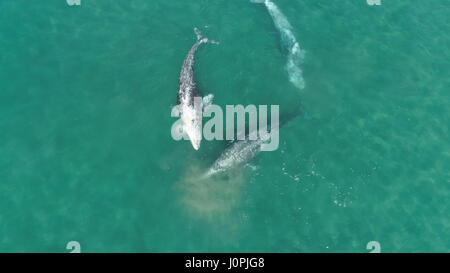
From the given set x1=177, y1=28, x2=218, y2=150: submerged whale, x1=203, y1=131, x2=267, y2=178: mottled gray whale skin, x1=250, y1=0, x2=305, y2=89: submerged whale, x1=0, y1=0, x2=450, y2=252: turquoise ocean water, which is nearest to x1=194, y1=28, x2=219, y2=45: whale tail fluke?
x1=0, y1=0, x2=450, y2=252: turquoise ocean water

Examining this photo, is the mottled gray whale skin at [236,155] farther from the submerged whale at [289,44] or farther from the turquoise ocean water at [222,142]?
the submerged whale at [289,44]

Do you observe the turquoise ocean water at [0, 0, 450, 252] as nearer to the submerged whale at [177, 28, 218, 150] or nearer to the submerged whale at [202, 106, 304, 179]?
the submerged whale at [202, 106, 304, 179]

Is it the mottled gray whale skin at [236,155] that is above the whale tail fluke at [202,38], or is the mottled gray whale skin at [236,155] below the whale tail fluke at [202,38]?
below

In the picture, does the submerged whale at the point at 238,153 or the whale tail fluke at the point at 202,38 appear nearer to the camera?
the submerged whale at the point at 238,153

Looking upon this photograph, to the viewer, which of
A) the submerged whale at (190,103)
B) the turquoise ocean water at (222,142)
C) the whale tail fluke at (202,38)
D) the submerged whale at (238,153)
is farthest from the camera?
the whale tail fluke at (202,38)

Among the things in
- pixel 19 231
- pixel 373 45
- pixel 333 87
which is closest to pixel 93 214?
pixel 19 231

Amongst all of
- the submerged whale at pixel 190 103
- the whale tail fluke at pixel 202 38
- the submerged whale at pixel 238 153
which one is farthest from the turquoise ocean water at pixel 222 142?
the submerged whale at pixel 190 103

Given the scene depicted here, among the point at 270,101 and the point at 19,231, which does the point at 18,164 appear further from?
the point at 270,101
